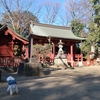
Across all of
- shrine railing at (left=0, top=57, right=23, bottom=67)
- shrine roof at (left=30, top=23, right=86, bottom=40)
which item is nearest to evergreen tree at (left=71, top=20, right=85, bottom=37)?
shrine roof at (left=30, top=23, right=86, bottom=40)

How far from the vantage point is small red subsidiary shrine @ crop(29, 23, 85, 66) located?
25.1 metres

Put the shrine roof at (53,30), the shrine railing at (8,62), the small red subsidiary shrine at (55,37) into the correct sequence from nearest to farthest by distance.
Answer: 1. the shrine railing at (8,62)
2. the small red subsidiary shrine at (55,37)
3. the shrine roof at (53,30)

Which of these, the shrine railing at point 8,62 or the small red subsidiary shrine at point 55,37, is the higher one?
the small red subsidiary shrine at point 55,37

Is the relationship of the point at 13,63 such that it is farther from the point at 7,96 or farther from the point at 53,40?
the point at 7,96

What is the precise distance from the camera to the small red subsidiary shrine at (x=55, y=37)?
82.4ft

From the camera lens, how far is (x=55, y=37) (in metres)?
25.3

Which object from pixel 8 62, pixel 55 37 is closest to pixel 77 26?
pixel 55 37

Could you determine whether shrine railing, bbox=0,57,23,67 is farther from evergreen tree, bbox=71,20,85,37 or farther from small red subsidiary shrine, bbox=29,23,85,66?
evergreen tree, bbox=71,20,85,37

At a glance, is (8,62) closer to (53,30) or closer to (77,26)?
(53,30)

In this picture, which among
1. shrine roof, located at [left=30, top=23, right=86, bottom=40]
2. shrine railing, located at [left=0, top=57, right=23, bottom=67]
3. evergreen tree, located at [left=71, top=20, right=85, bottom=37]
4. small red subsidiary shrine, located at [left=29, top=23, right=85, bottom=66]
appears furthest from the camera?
evergreen tree, located at [left=71, top=20, right=85, bottom=37]

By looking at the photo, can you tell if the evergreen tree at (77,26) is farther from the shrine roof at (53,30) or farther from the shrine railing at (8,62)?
the shrine railing at (8,62)

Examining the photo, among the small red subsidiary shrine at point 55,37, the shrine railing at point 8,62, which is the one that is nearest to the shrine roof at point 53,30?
the small red subsidiary shrine at point 55,37

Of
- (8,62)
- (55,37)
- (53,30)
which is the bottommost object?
(8,62)

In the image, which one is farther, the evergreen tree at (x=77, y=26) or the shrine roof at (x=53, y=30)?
the evergreen tree at (x=77, y=26)
